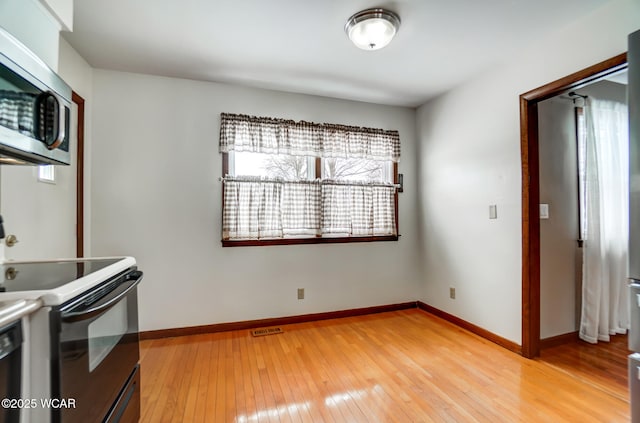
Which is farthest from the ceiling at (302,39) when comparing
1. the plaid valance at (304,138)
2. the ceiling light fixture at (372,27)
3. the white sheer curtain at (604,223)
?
the white sheer curtain at (604,223)

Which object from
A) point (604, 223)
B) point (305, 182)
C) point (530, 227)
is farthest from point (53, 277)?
point (604, 223)

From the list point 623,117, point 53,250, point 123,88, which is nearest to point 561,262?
point 623,117

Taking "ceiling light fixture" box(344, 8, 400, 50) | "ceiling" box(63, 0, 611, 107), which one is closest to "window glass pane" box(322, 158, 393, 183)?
"ceiling" box(63, 0, 611, 107)

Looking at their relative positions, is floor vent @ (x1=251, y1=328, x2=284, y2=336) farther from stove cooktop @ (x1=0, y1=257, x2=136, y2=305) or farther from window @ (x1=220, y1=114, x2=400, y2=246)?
stove cooktop @ (x1=0, y1=257, x2=136, y2=305)

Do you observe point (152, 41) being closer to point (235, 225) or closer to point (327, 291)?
point (235, 225)

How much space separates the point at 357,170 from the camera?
3.44m

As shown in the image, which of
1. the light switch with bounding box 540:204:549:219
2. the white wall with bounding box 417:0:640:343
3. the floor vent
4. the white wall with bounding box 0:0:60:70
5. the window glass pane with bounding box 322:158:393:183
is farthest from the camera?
the window glass pane with bounding box 322:158:393:183

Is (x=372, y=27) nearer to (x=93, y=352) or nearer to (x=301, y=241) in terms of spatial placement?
(x=301, y=241)

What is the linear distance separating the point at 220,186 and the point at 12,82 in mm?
1937

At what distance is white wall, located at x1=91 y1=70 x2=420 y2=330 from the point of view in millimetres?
2629

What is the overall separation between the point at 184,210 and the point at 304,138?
145 cm

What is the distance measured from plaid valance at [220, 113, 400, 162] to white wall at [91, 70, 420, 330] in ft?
0.35

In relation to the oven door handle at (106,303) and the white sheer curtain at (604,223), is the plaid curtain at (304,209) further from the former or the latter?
the white sheer curtain at (604,223)

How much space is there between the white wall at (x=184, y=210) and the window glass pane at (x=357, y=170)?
0.53 metres
